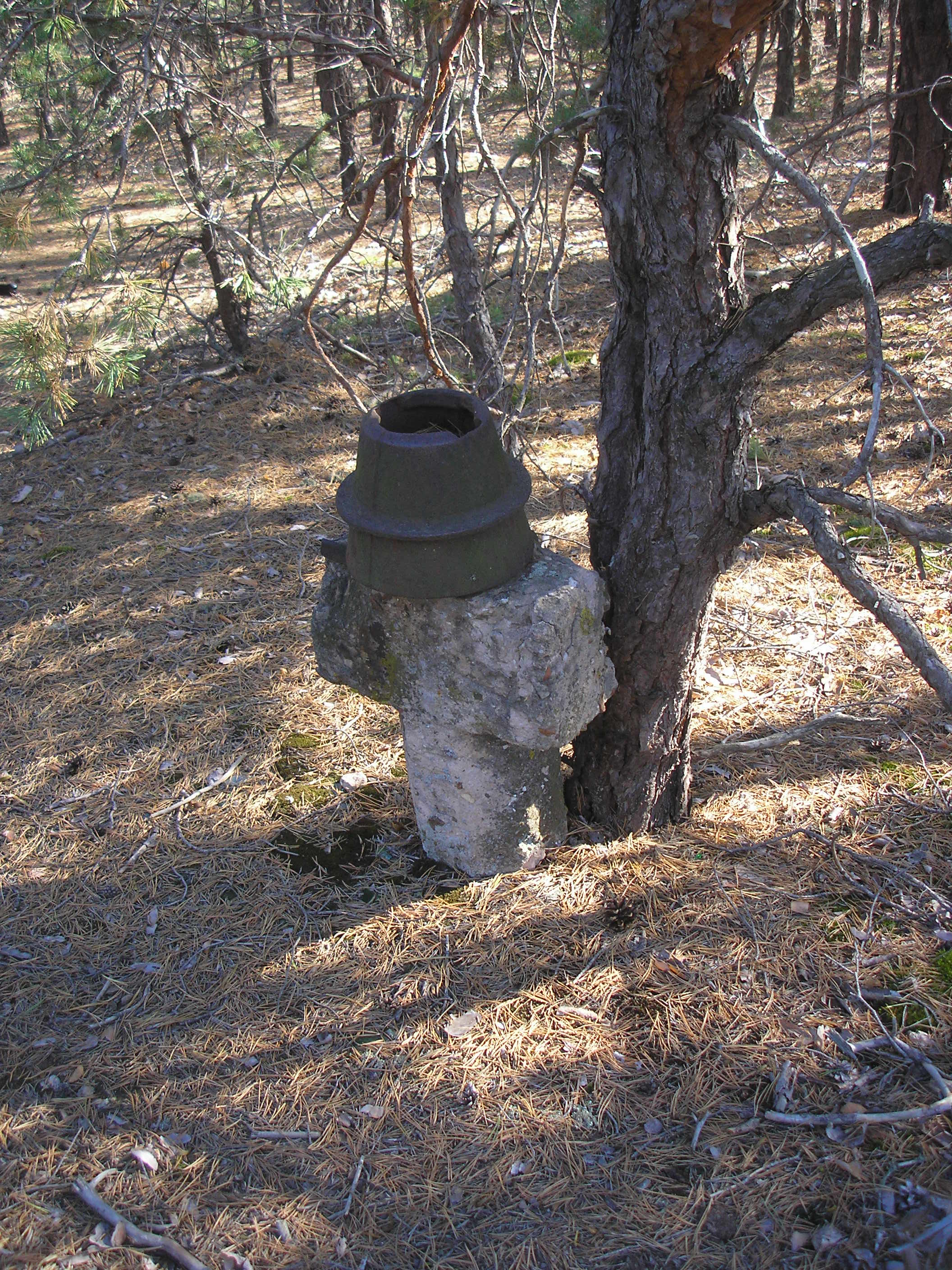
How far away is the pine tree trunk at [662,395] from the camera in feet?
6.65

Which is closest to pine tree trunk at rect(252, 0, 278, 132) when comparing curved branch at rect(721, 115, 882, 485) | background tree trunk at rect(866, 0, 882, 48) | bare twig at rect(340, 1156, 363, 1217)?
curved branch at rect(721, 115, 882, 485)

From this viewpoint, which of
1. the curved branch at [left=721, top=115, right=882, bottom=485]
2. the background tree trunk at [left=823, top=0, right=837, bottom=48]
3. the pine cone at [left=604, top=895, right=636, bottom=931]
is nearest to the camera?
the curved branch at [left=721, top=115, right=882, bottom=485]

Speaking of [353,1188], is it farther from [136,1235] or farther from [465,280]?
[465,280]

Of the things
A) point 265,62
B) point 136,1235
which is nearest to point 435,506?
point 136,1235

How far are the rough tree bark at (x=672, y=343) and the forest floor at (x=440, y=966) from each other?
43cm

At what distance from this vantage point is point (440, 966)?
8.42 ft

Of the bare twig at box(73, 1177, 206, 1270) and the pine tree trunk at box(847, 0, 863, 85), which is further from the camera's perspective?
the pine tree trunk at box(847, 0, 863, 85)

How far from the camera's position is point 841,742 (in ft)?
10.4

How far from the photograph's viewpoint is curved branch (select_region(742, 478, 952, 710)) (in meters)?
1.89

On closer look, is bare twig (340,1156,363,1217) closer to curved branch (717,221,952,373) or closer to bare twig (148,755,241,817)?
bare twig (148,755,241,817)

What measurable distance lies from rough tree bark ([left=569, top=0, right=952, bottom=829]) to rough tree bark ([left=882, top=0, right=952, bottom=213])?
5.72m

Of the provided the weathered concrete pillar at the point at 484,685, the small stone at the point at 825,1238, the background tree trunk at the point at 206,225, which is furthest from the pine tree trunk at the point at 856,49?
the small stone at the point at 825,1238

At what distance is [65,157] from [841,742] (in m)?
3.64

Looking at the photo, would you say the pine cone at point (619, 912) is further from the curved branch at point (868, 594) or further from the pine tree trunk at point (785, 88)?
the pine tree trunk at point (785, 88)
